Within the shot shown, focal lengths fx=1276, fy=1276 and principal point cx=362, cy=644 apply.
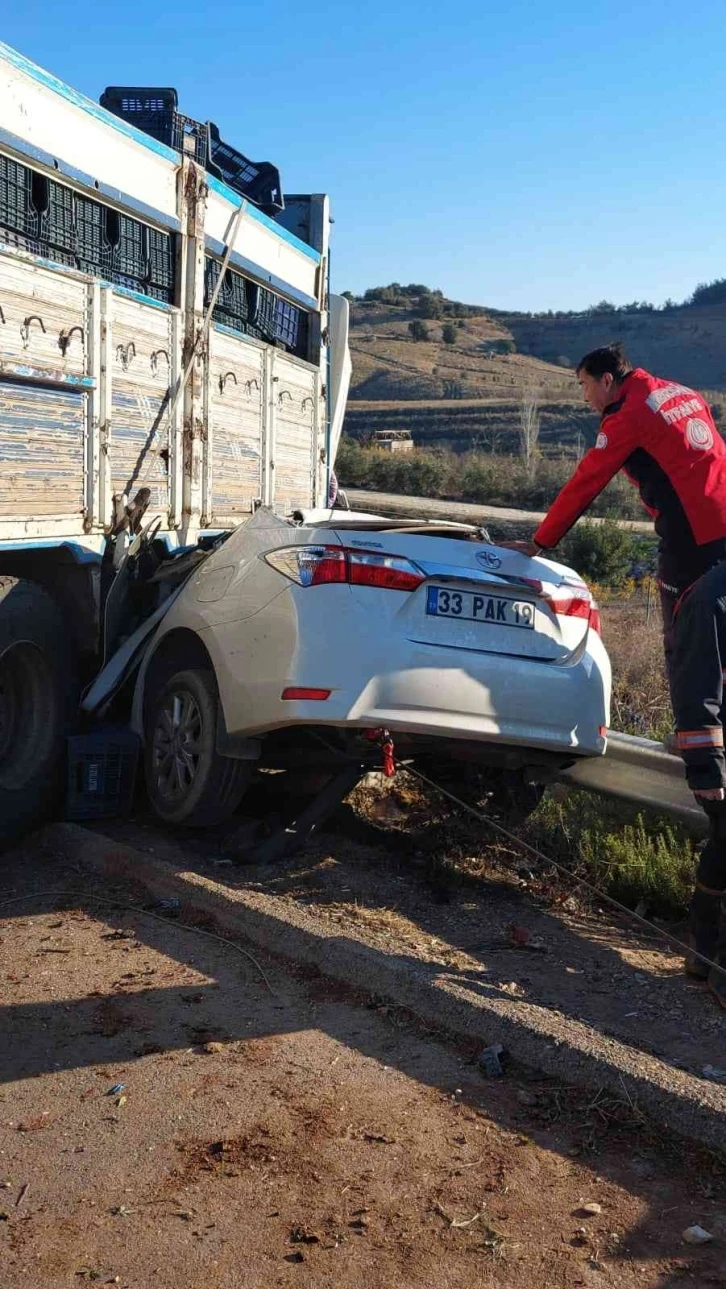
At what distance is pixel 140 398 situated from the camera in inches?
267

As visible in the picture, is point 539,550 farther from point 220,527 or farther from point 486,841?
point 220,527

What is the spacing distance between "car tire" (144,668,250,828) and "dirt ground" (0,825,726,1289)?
125 centimetres

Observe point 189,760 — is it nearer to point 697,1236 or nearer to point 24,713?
point 24,713

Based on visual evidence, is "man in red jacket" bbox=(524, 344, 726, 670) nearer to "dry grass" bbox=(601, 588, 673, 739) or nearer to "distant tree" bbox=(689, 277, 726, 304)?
"dry grass" bbox=(601, 588, 673, 739)

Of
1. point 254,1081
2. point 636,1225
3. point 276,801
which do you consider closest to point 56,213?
point 276,801

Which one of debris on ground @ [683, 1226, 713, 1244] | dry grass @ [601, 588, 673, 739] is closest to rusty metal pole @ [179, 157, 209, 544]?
dry grass @ [601, 588, 673, 739]

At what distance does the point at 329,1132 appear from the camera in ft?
11.1

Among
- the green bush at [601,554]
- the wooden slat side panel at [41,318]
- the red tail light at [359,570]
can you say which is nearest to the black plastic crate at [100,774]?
the red tail light at [359,570]

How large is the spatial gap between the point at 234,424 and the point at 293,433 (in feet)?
3.64

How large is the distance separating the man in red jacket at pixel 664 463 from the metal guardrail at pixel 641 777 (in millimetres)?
555

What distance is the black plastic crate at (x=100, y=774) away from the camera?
6145 mm

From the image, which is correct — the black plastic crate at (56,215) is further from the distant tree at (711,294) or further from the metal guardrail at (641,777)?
the distant tree at (711,294)

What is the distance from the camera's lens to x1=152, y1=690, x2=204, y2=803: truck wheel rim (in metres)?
5.82

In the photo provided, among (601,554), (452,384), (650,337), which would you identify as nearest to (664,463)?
(601,554)
